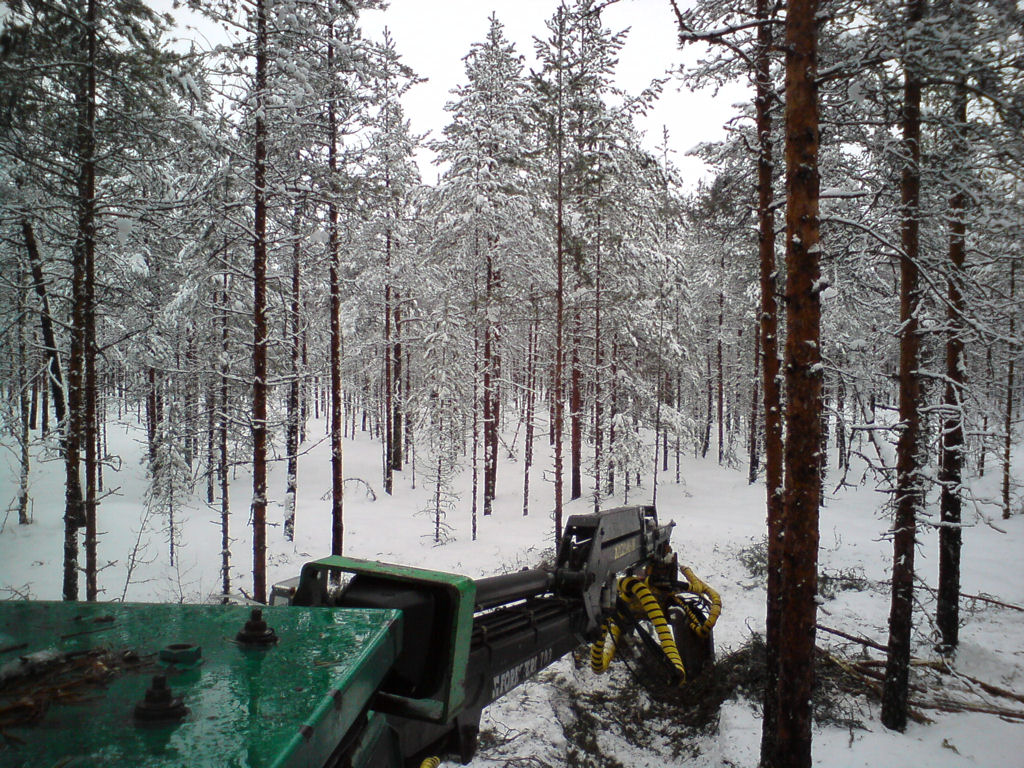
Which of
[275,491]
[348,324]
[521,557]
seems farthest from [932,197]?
[275,491]

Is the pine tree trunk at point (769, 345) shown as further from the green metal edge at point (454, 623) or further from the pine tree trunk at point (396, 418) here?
the pine tree trunk at point (396, 418)

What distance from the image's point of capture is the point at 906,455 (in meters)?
7.35

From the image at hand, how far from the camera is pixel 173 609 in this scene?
82.4 inches

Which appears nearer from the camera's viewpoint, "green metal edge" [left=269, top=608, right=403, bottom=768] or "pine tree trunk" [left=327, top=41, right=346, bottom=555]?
"green metal edge" [left=269, top=608, right=403, bottom=768]

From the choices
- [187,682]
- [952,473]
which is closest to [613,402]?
[952,473]

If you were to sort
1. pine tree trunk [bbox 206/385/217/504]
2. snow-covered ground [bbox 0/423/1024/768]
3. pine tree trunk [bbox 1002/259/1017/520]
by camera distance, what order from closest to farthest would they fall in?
1. pine tree trunk [bbox 1002/259/1017/520]
2. snow-covered ground [bbox 0/423/1024/768]
3. pine tree trunk [bbox 206/385/217/504]

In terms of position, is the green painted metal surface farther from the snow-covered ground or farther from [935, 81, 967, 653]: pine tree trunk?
[935, 81, 967, 653]: pine tree trunk

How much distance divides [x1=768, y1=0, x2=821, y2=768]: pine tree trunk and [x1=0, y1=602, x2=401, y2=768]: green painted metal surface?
15.9ft

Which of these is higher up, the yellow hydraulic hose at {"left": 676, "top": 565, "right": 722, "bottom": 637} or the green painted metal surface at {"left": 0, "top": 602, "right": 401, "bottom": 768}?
the green painted metal surface at {"left": 0, "top": 602, "right": 401, "bottom": 768}

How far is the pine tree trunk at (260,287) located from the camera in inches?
393

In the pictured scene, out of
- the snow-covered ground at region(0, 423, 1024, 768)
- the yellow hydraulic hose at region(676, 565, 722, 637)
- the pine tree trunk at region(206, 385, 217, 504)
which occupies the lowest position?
the snow-covered ground at region(0, 423, 1024, 768)

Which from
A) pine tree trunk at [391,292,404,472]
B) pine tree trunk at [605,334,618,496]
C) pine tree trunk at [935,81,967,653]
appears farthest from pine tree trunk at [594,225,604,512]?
pine tree trunk at [391,292,404,472]

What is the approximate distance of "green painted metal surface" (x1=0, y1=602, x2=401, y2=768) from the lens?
46.3 inches

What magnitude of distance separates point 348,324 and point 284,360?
8.99 meters
